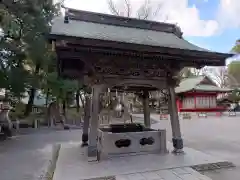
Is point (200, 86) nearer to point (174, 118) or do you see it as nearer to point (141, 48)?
point (174, 118)

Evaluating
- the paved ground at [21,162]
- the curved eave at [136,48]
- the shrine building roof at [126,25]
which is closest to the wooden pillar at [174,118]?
the curved eave at [136,48]

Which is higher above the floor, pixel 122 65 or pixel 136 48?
pixel 136 48

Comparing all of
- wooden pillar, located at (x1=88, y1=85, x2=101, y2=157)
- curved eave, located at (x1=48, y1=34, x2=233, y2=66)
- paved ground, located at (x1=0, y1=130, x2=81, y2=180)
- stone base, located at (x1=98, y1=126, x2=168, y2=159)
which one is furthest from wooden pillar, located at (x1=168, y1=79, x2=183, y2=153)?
paved ground, located at (x1=0, y1=130, x2=81, y2=180)

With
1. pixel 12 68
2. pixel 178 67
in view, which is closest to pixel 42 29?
pixel 12 68

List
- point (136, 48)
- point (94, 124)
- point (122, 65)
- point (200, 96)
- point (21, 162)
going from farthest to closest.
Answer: point (200, 96), point (21, 162), point (122, 65), point (94, 124), point (136, 48)

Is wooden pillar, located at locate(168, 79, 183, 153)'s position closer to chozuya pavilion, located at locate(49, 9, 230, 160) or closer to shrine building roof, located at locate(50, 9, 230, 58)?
chozuya pavilion, located at locate(49, 9, 230, 160)

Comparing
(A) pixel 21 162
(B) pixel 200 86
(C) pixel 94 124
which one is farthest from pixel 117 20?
(B) pixel 200 86

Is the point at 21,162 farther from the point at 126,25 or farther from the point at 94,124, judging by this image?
the point at 126,25

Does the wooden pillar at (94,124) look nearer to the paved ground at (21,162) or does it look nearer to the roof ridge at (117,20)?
the paved ground at (21,162)

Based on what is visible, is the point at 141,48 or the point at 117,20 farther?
the point at 117,20

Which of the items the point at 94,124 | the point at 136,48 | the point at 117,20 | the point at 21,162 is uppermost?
the point at 117,20

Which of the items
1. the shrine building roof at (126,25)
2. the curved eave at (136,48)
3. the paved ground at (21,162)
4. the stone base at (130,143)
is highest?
the shrine building roof at (126,25)

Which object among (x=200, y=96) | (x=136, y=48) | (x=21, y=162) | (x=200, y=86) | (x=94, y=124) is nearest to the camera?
(x=136, y=48)

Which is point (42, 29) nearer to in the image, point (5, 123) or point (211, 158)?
point (5, 123)
